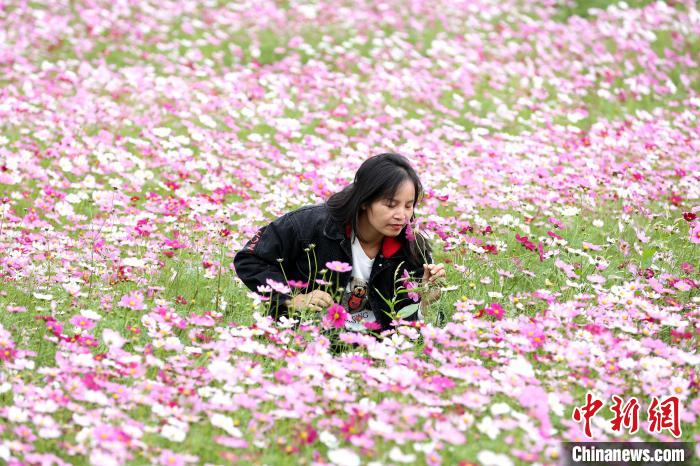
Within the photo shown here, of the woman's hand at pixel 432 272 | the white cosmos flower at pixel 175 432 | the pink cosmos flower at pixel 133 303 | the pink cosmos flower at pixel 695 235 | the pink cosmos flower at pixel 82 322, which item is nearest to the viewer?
the white cosmos flower at pixel 175 432

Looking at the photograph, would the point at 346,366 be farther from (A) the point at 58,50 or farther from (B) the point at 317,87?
(A) the point at 58,50

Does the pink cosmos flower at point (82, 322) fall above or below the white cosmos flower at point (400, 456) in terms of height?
below

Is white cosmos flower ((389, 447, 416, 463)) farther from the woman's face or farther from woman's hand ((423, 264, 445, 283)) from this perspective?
the woman's face

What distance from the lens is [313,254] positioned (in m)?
4.08

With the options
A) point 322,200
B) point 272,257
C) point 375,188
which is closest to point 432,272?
point 375,188

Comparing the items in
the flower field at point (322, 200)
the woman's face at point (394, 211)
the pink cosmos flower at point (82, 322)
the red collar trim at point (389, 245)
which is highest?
the woman's face at point (394, 211)

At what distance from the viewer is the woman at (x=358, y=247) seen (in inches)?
151

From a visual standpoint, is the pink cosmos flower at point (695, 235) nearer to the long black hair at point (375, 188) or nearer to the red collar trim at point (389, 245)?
the long black hair at point (375, 188)

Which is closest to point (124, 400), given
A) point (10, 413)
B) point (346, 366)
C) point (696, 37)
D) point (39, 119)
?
point (10, 413)

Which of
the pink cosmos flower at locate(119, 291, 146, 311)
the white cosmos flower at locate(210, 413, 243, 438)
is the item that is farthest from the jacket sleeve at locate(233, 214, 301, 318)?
the white cosmos flower at locate(210, 413, 243, 438)

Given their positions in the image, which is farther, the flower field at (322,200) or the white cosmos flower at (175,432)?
the flower field at (322,200)

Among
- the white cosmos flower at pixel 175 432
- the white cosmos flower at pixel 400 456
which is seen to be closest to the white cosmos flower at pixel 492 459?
the white cosmos flower at pixel 400 456

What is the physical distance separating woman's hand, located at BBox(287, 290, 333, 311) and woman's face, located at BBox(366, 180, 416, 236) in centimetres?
40

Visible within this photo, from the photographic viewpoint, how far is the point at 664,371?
3.21 metres
